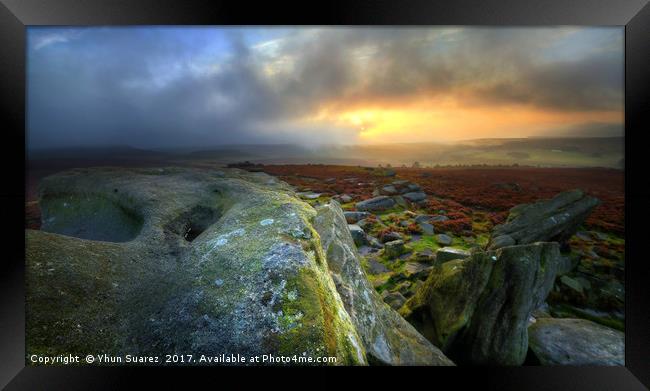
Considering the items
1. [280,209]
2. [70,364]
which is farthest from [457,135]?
[70,364]

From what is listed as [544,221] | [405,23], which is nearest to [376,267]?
[544,221]

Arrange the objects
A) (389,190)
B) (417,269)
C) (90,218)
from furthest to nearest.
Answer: (417,269)
(389,190)
(90,218)

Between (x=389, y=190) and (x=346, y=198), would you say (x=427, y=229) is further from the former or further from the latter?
(x=346, y=198)

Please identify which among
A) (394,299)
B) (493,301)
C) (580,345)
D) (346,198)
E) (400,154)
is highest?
Answer: (400,154)

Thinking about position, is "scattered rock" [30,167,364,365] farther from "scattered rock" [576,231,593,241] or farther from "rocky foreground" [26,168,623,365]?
"scattered rock" [576,231,593,241]

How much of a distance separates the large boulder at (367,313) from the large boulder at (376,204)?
1.58 m

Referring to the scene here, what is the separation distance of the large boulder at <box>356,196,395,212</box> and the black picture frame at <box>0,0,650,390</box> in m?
3.24

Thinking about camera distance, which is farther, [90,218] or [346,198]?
[346,198]

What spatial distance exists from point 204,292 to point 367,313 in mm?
2424

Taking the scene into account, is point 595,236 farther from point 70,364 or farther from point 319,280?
point 70,364

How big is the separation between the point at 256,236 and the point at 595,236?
6298 millimetres

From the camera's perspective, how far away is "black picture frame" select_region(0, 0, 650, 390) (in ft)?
18.8

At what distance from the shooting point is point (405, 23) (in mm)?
5914

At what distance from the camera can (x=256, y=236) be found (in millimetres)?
4824
